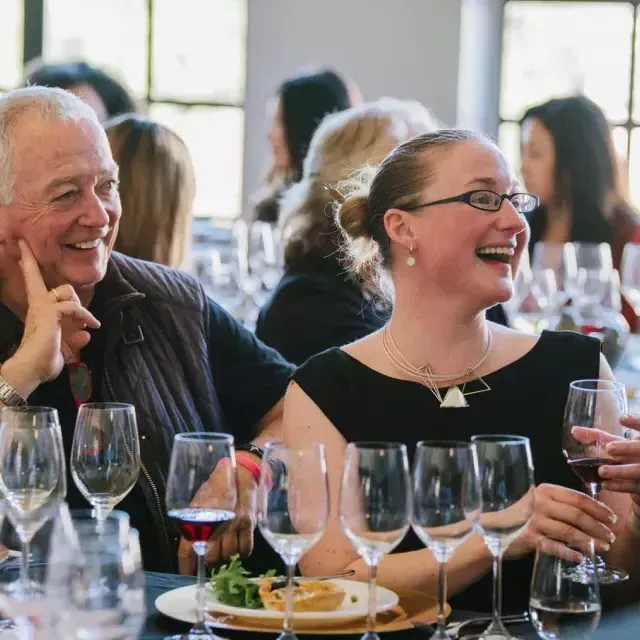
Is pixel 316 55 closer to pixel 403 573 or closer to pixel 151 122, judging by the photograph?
pixel 151 122

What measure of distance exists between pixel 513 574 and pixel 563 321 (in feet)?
7.31

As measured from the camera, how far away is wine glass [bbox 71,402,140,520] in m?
1.85

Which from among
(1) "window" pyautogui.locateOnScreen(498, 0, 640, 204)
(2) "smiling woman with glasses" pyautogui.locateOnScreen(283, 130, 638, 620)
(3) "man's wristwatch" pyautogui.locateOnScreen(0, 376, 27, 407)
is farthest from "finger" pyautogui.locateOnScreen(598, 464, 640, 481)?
(1) "window" pyautogui.locateOnScreen(498, 0, 640, 204)

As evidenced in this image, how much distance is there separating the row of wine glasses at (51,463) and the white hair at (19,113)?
691 millimetres

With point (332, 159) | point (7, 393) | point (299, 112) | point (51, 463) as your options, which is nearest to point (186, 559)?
point (7, 393)

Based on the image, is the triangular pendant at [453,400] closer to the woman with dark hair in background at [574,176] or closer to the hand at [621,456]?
the hand at [621,456]

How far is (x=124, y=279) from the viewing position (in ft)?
8.73

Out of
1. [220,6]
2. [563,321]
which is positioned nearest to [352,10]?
[220,6]

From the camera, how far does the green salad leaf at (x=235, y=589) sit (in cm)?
→ 168

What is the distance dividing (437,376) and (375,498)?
849 millimetres

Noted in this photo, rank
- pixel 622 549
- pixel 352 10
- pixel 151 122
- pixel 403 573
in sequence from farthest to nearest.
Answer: pixel 352 10 → pixel 151 122 → pixel 622 549 → pixel 403 573

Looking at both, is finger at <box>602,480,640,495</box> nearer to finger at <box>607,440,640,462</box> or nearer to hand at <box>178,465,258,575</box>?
finger at <box>607,440,640,462</box>

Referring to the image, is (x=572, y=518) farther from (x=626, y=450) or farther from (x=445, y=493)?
(x=445, y=493)

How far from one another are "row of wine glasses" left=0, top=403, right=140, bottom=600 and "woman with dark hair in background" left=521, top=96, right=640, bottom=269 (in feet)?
14.0
